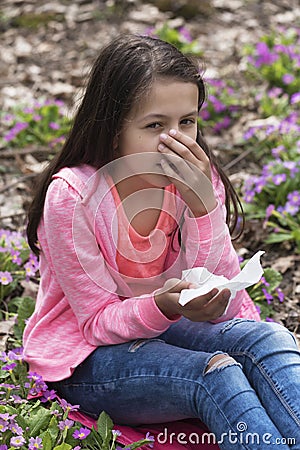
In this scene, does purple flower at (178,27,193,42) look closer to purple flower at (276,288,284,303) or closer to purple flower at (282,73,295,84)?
purple flower at (282,73,295,84)

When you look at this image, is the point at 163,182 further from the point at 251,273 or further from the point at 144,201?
the point at 251,273

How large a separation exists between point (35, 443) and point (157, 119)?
0.86 metres

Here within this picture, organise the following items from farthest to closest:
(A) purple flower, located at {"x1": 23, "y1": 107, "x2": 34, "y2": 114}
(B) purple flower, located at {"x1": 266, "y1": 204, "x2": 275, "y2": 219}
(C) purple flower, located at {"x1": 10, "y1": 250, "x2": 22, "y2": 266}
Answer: (A) purple flower, located at {"x1": 23, "y1": 107, "x2": 34, "y2": 114}
(B) purple flower, located at {"x1": 266, "y1": 204, "x2": 275, "y2": 219}
(C) purple flower, located at {"x1": 10, "y1": 250, "x2": 22, "y2": 266}

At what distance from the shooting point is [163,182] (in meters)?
2.00

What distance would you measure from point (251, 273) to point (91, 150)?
0.59 m

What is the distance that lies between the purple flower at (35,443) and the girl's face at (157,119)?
73cm

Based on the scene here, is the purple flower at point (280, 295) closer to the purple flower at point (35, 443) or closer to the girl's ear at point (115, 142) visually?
the girl's ear at point (115, 142)

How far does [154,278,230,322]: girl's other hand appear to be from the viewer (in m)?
1.81

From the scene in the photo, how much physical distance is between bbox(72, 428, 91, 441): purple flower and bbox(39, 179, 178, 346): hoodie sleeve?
25 centimetres

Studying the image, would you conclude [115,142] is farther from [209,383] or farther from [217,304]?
[209,383]

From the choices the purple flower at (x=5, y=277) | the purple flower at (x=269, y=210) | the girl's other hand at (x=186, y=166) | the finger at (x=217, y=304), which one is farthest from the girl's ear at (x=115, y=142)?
the purple flower at (x=269, y=210)

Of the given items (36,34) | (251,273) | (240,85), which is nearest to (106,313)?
(251,273)

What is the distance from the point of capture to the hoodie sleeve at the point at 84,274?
2.00 meters

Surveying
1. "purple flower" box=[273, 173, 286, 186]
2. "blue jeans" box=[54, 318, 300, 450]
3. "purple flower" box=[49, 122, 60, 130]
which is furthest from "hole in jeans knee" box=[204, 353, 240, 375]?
"purple flower" box=[49, 122, 60, 130]
